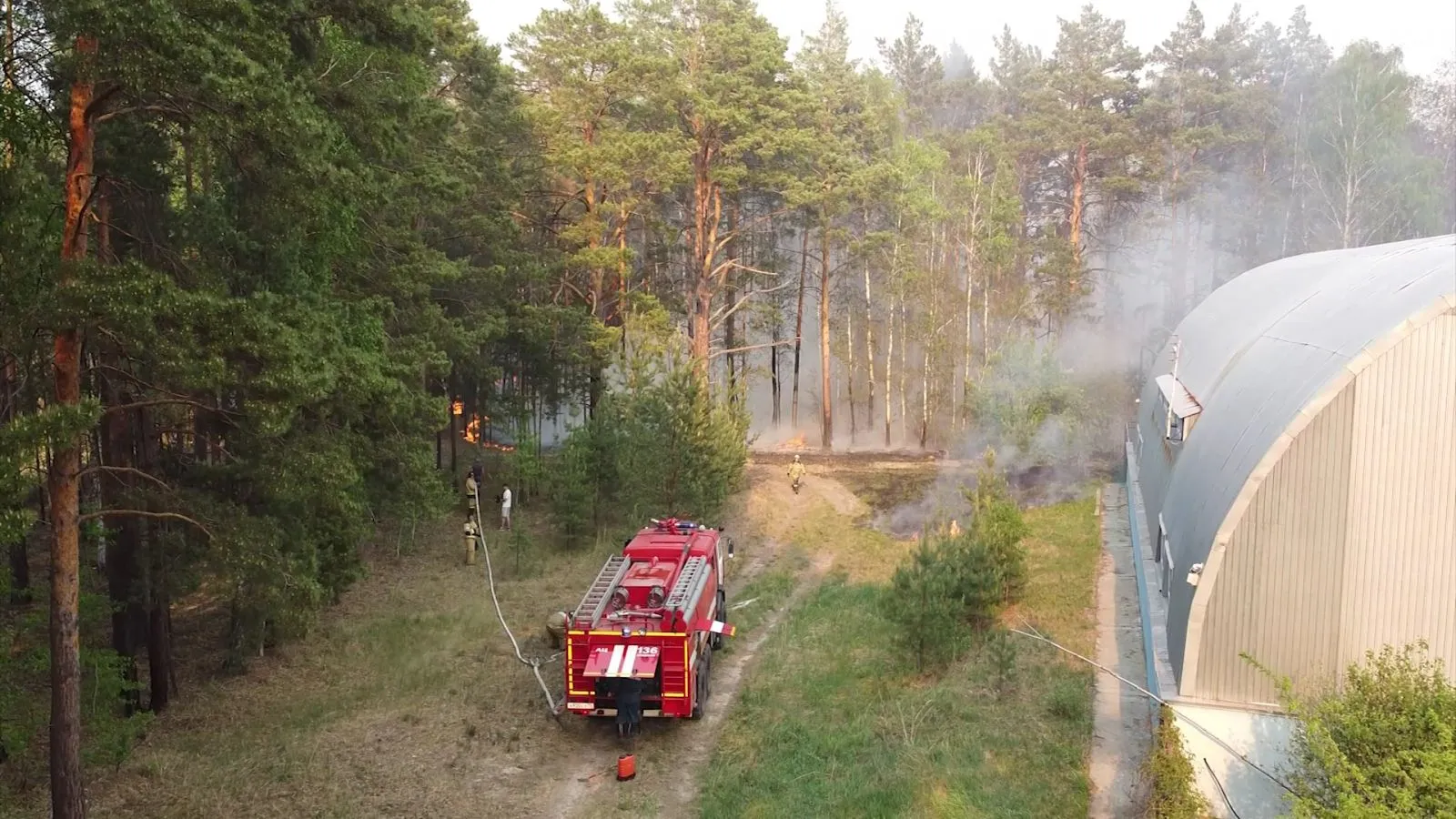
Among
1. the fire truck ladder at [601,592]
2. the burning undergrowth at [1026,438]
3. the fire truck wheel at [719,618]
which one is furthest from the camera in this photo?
the burning undergrowth at [1026,438]

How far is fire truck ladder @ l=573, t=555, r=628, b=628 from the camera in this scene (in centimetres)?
1422

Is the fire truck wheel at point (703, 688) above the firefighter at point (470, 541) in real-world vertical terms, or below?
below

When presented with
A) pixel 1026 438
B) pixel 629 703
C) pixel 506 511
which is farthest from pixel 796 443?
pixel 629 703

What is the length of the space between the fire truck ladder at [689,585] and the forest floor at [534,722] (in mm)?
2159

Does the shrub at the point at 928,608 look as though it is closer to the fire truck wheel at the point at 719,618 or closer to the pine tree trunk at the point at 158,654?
the fire truck wheel at the point at 719,618

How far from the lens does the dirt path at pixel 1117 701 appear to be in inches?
474

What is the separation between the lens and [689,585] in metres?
15.5

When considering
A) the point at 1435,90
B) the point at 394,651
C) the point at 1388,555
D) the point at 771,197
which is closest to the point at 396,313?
the point at 394,651

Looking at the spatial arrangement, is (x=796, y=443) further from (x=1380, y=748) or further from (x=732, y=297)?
(x=1380, y=748)

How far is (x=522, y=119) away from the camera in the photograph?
29625 millimetres

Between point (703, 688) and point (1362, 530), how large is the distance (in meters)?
9.64

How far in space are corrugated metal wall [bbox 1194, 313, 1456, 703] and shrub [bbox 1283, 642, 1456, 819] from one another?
1.49 metres

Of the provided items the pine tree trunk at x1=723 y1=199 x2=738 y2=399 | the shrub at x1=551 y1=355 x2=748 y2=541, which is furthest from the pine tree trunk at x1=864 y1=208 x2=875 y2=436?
the shrub at x1=551 y1=355 x2=748 y2=541

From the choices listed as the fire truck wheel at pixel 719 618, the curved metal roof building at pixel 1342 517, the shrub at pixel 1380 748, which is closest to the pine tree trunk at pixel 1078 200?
the fire truck wheel at pixel 719 618
